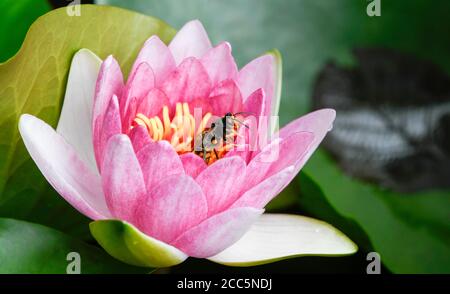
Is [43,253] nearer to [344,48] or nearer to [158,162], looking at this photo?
[158,162]

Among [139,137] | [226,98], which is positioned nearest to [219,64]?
[226,98]

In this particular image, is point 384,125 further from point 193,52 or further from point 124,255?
point 124,255

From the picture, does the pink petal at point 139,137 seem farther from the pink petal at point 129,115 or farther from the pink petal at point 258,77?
the pink petal at point 258,77

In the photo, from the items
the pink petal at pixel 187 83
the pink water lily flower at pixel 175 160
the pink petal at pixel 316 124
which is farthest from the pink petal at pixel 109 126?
the pink petal at pixel 316 124

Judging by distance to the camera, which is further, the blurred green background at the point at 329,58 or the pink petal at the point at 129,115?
the blurred green background at the point at 329,58

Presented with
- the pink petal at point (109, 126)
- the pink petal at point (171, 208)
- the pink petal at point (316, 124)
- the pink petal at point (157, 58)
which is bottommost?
the pink petal at point (171, 208)

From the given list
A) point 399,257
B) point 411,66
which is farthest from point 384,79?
point 399,257
